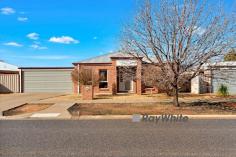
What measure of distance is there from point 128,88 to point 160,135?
2009cm

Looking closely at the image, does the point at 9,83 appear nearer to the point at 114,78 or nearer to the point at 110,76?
the point at 110,76

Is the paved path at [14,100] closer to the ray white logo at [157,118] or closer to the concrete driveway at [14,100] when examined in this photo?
the concrete driveway at [14,100]

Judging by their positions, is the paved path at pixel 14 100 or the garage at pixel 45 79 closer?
the paved path at pixel 14 100

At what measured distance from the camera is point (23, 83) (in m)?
30.8

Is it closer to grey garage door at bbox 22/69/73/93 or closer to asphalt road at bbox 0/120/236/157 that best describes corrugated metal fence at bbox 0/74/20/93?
grey garage door at bbox 22/69/73/93

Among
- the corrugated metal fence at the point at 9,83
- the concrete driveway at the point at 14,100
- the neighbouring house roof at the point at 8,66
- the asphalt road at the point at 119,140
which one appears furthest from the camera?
the neighbouring house roof at the point at 8,66

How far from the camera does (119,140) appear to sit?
7.79 metres

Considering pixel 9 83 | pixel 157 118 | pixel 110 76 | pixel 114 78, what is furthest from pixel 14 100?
pixel 157 118

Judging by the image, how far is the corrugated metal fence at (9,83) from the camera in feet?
101

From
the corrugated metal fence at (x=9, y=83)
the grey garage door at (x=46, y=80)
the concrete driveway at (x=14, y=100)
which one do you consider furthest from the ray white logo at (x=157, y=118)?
the corrugated metal fence at (x=9, y=83)

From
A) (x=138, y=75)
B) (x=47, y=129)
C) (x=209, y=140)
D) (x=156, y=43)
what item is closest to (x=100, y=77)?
(x=138, y=75)

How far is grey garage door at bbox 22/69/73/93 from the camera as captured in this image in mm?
30719

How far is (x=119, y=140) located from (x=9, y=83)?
2574 centimetres

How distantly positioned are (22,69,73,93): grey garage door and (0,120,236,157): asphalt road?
801 inches
